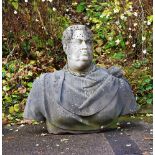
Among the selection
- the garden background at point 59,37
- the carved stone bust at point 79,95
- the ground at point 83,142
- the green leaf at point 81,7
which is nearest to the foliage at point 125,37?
the garden background at point 59,37

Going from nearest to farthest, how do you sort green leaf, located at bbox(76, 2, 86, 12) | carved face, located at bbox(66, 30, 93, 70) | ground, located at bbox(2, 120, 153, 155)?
ground, located at bbox(2, 120, 153, 155), carved face, located at bbox(66, 30, 93, 70), green leaf, located at bbox(76, 2, 86, 12)

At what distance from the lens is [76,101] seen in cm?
586

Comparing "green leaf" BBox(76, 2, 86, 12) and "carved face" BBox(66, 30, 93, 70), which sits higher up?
"green leaf" BBox(76, 2, 86, 12)

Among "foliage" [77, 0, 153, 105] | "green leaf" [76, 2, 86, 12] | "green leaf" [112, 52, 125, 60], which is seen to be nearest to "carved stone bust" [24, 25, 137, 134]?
"foliage" [77, 0, 153, 105]

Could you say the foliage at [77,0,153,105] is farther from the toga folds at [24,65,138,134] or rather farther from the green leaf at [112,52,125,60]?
the toga folds at [24,65,138,134]

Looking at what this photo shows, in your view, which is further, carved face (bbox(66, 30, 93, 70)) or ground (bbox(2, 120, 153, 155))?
carved face (bbox(66, 30, 93, 70))

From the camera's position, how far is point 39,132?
617 cm

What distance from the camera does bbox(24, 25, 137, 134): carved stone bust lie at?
5.85 metres

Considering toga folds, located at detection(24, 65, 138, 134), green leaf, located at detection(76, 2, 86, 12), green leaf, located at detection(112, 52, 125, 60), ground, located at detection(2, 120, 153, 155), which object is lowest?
ground, located at detection(2, 120, 153, 155)

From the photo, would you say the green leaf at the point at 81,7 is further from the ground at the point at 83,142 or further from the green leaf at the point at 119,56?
the ground at the point at 83,142

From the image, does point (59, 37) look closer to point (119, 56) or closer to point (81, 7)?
point (119, 56)

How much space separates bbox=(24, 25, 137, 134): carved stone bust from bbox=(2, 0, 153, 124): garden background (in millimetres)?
1879

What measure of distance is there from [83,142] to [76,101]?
508 mm

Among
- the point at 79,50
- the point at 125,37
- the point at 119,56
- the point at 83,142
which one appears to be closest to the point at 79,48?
the point at 79,50
